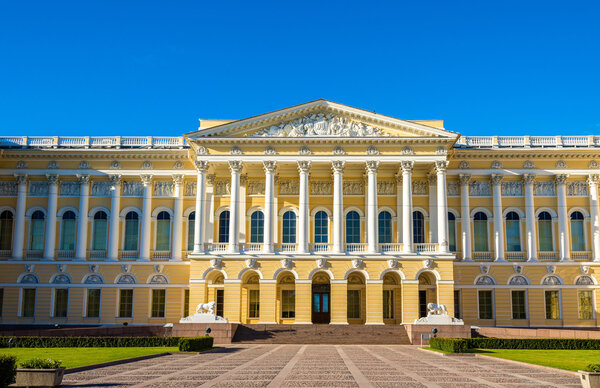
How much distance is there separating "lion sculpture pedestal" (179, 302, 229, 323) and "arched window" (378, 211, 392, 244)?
1473cm

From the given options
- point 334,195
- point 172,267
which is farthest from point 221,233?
point 334,195

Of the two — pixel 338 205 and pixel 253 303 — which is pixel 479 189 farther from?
pixel 253 303

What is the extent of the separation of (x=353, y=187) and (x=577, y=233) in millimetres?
17702

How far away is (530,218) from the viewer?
5019 cm

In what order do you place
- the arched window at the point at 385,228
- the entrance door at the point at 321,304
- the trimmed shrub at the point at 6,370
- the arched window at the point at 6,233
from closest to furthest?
1. the trimmed shrub at the point at 6,370
2. the entrance door at the point at 321,304
3. the arched window at the point at 385,228
4. the arched window at the point at 6,233

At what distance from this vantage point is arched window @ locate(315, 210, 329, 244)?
50.2m

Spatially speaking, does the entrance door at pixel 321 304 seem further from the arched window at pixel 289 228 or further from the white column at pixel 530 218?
→ the white column at pixel 530 218

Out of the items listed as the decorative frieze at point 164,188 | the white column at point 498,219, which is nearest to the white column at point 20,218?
the decorative frieze at point 164,188

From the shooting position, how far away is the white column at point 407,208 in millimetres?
46000

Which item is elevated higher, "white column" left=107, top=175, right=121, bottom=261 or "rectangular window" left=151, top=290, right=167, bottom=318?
"white column" left=107, top=175, right=121, bottom=261

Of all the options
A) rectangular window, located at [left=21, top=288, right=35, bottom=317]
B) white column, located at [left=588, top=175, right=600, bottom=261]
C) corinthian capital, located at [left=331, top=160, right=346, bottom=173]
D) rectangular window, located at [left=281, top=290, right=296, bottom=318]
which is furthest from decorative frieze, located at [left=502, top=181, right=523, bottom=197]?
rectangular window, located at [left=21, top=288, right=35, bottom=317]

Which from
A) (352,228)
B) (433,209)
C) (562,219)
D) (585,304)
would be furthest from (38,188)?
(585,304)

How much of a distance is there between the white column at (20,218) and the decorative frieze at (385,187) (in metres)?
28.0

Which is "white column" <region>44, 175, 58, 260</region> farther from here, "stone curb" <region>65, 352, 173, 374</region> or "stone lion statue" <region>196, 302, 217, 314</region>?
"stone curb" <region>65, 352, 173, 374</region>
